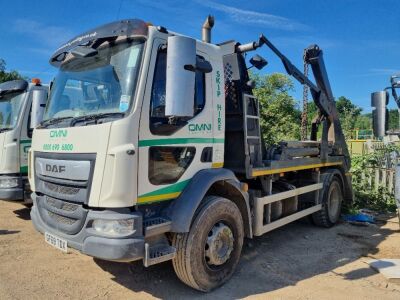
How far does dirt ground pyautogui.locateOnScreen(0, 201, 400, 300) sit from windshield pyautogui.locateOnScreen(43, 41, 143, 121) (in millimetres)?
1928

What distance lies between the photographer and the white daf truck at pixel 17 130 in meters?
6.53

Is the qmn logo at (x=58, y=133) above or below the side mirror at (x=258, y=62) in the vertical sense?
below

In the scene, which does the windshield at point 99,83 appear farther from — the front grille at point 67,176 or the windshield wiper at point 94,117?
the front grille at point 67,176

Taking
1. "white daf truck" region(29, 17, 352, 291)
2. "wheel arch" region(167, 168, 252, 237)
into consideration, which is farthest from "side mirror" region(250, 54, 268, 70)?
"wheel arch" region(167, 168, 252, 237)

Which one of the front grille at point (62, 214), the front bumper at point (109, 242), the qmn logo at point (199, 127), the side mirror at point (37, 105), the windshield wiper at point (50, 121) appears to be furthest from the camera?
the side mirror at point (37, 105)

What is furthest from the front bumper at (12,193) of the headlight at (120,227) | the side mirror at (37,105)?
the headlight at (120,227)

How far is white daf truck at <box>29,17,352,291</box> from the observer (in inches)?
134

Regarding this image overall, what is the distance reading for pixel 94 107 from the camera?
3826 millimetres

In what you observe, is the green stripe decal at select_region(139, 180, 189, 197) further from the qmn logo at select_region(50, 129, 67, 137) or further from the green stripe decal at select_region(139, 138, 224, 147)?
the qmn logo at select_region(50, 129, 67, 137)

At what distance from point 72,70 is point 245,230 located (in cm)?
291

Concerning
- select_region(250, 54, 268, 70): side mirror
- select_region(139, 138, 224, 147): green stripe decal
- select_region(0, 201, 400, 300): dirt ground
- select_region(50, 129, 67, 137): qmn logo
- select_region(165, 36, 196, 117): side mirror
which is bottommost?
select_region(0, 201, 400, 300): dirt ground

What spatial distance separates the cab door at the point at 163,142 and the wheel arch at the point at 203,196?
3.6 inches

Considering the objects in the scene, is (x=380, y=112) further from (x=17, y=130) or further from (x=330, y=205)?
(x=17, y=130)

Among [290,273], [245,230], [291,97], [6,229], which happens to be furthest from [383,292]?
[291,97]
